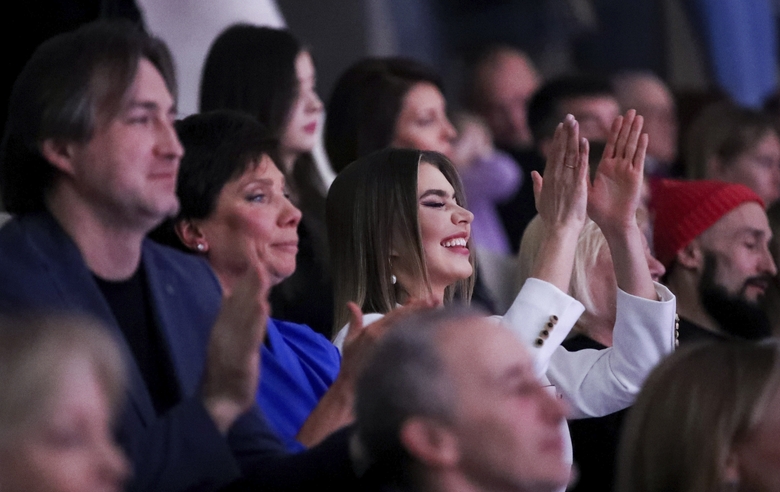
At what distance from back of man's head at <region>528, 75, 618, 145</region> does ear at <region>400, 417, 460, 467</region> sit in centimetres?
325

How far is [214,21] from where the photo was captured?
447cm

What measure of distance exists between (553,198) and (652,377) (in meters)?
0.93

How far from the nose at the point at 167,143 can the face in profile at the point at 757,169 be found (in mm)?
2901

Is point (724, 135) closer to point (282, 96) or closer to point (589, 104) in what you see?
point (589, 104)

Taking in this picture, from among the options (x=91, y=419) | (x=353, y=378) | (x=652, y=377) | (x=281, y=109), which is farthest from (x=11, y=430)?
(x=281, y=109)

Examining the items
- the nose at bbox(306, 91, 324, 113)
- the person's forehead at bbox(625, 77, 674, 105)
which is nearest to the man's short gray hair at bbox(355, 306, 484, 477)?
the nose at bbox(306, 91, 324, 113)

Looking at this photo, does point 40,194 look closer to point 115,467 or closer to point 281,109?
point 115,467

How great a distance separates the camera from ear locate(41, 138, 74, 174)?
2.51 metres

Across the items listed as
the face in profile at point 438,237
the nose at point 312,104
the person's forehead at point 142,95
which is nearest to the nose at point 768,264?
the face in profile at point 438,237

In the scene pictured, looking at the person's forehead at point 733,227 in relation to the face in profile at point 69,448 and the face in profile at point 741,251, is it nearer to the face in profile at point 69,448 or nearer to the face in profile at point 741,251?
the face in profile at point 741,251

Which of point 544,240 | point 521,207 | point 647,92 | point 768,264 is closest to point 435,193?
point 544,240

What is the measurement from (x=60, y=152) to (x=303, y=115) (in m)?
1.62

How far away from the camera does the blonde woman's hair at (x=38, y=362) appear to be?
1.97 m

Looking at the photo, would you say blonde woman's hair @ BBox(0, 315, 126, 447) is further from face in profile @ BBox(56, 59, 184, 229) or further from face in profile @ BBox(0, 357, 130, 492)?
face in profile @ BBox(56, 59, 184, 229)
